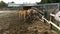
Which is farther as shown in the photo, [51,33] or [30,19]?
[30,19]

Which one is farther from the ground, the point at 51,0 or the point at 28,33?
the point at 28,33

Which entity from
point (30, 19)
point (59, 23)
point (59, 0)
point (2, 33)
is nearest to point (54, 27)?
point (59, 23)

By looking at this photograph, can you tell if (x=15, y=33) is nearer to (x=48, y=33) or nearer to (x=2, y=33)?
(x=2, y=33)

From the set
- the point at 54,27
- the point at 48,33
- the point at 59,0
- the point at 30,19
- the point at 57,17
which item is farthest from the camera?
the point at 59,0

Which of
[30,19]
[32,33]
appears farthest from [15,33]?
[30,19]

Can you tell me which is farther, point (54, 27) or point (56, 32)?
point (54, 27)

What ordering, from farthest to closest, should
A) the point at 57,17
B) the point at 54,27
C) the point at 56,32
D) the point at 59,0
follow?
1. the point at 59,0
2. the point at 57,17
3. the point at 54,27
4. the point at 56,32

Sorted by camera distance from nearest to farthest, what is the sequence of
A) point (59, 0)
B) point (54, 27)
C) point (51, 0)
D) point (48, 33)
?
point (48, 33) < point (54, 27) < point (59, 0) < point (51, 0)

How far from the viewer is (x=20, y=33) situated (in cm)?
1108

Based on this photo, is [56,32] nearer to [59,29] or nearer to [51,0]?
[59,29]

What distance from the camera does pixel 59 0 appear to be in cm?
3928

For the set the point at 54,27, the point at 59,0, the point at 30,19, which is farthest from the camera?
the point at 59,0

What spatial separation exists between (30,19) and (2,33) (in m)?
5.08

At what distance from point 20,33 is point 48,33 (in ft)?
7.03
